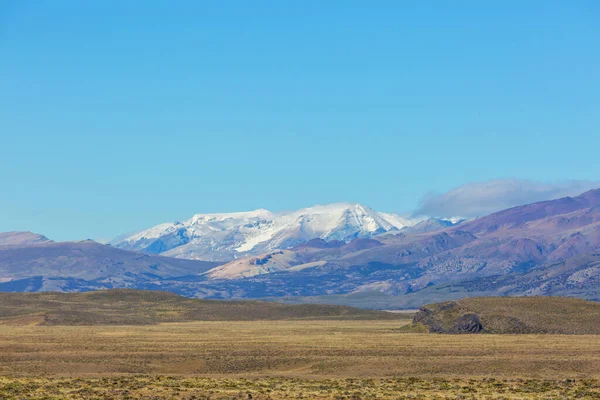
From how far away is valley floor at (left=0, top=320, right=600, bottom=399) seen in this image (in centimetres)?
7225

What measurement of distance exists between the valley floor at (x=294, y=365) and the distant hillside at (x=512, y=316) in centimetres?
936

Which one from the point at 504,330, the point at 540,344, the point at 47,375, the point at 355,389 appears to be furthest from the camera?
the point at 504,330

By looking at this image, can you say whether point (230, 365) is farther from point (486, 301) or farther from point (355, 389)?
point (486, 301)

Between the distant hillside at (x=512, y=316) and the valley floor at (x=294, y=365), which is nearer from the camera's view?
the valley floor at (x=294, y=365)

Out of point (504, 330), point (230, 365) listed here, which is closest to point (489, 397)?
point (230, 365)

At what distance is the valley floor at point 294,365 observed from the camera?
72250 mm

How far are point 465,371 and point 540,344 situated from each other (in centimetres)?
3289

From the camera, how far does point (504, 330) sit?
149 meters

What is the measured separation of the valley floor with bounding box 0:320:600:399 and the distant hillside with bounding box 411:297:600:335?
9.36 metres

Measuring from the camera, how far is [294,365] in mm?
98062

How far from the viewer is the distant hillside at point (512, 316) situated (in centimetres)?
15075

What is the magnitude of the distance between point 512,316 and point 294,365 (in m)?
65.2

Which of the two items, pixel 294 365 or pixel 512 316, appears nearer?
pixel 294 365

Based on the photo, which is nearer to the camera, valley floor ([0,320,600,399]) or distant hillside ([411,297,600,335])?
valley floor ([0,320,600,399])
